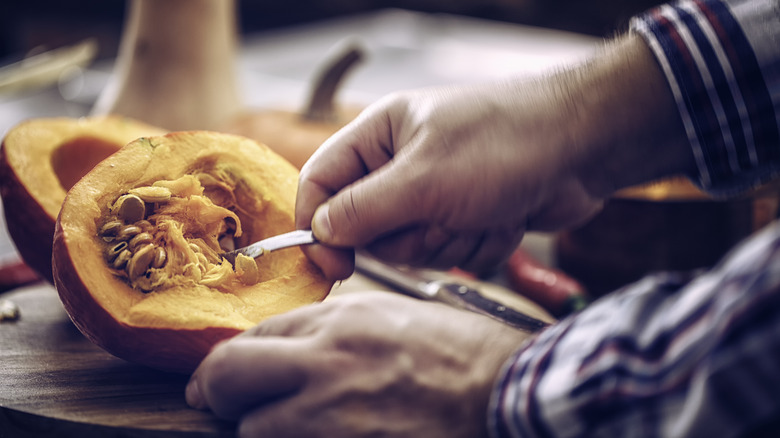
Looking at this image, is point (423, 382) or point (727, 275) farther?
point (423, 382)

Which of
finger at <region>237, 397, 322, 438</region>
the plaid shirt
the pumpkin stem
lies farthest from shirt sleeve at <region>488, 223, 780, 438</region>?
the pumpkin stem

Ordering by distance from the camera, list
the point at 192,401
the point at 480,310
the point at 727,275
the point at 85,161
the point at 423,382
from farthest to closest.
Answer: the point at 85,161, the point at 480,310, the point at 192,401, the point at 423,382, the point at 727,275

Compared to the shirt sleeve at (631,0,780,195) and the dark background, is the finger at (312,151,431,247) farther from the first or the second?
the dark background

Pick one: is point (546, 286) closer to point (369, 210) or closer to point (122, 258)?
point (369, 210)

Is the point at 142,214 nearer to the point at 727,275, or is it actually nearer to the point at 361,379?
the point at 361,379

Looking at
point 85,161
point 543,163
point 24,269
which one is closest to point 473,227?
point 543,163

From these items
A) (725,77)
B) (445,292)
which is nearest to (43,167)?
(445,292)
